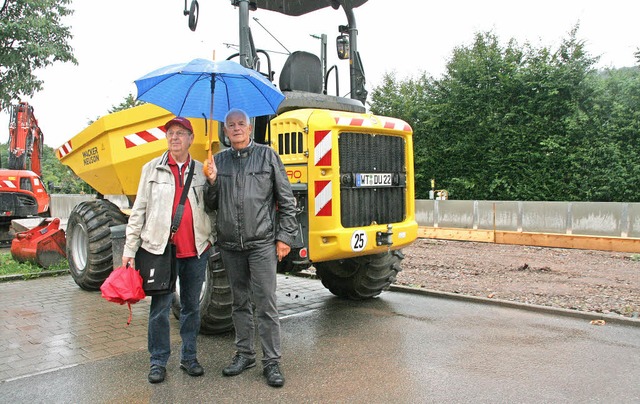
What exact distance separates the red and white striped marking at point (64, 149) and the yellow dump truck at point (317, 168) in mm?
724

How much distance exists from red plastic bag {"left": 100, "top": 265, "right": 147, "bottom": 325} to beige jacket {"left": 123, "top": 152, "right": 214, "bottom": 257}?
0.55 feet

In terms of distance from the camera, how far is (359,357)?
462cm

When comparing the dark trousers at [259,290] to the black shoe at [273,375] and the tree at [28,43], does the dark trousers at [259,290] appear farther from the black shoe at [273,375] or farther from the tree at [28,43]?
the tree at [28,43]

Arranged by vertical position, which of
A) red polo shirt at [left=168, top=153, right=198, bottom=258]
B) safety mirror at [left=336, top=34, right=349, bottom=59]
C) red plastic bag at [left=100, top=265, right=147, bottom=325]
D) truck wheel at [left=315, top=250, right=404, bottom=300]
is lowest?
truck wheel at [left=315, top=250, right=404, bottom=300]

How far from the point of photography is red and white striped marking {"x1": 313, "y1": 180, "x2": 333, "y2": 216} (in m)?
5.05

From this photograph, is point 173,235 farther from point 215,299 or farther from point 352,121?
point 352,121

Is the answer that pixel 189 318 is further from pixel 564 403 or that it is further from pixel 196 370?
pixel 564 403

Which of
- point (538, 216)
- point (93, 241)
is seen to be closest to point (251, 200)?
point (93, 241)

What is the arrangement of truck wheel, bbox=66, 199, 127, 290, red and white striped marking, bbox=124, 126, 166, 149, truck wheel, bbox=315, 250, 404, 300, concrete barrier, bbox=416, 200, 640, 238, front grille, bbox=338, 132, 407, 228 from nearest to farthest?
front grille, bbox=338, 132, 407, 228, red and white striped marking, bbox=124, 126, 166, 149, truck wheel, bbox=315, 250, 404, 300, truck wheel, bbox=66, 199, 127, 290, concrete barrier, bbox=416, 200, 640, 238

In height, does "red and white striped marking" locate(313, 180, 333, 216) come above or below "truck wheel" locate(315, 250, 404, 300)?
above

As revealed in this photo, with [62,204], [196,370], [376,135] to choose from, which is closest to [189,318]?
[196,370]

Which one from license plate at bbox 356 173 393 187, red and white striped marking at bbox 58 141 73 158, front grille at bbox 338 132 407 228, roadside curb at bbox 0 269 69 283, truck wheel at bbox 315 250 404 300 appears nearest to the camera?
front grille at bbox 338 132 407 228

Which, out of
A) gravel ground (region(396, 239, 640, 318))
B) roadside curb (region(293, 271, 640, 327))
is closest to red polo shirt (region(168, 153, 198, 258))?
roadside curb (region(293, 271, 640, 327))

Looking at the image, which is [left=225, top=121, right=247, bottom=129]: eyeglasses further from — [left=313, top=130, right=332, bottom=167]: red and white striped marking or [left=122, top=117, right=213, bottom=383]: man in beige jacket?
[left=313, top=130, right=332, bottom=167]: red and white striped marking
